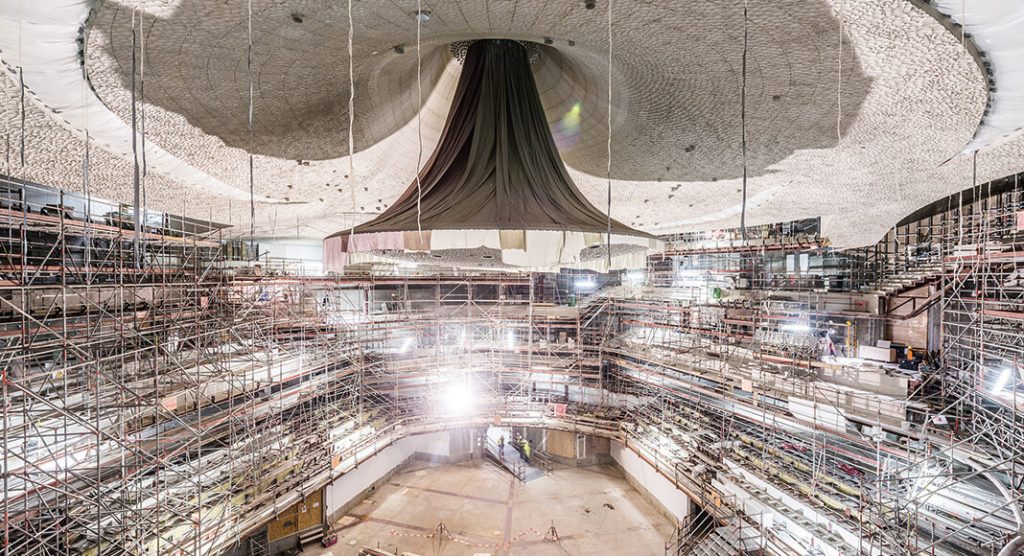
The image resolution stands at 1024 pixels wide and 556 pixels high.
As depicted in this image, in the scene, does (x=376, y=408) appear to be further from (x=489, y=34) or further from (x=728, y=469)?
(x=489, y=34)

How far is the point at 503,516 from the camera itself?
29.4ft

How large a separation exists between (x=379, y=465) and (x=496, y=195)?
33.9 feet

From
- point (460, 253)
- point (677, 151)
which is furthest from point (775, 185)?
point (460, 253)

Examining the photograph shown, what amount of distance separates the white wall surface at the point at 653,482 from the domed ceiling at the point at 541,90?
23.7ft

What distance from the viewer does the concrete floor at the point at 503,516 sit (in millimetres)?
7945

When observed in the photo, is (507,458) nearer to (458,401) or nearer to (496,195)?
(458,401)

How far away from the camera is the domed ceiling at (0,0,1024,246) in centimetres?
139

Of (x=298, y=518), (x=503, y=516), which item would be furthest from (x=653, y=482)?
(x=298, y=518)

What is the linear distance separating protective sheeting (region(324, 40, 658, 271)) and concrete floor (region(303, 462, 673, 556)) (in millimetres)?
7851

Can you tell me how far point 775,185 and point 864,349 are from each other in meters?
8.16

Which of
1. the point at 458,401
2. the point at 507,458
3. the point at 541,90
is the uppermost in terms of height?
the point at 541,90

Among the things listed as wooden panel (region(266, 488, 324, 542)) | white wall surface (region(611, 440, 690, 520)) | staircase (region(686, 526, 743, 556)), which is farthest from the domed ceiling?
Answer: white wall surface (region(611, 440, 690, 520))

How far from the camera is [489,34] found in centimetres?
167

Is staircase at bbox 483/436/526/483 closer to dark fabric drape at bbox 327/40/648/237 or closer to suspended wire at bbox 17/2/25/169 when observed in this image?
dark fabric drape at bbox 327/40/648/237
